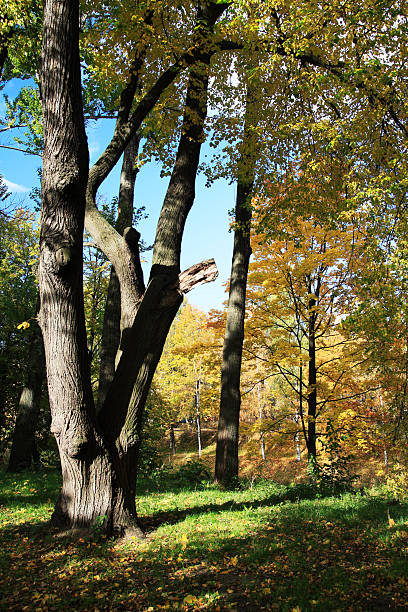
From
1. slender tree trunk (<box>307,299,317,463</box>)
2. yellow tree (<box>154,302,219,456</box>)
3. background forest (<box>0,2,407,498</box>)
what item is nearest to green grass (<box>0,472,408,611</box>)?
background forest (<box>0,2,407,498</box>)

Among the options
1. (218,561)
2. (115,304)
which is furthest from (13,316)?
(218,561)

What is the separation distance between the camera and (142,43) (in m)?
5.43

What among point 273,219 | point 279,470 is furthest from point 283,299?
point 279,470

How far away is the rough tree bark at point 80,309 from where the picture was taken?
397 centimetres

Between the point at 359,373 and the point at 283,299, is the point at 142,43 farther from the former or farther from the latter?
the point at 359,373

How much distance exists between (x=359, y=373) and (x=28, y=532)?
1019 centimetres

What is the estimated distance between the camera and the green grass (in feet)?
9.91

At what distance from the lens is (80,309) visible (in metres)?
4.17

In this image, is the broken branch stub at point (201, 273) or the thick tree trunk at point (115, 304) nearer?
the broken branch stub at point (201, 273)

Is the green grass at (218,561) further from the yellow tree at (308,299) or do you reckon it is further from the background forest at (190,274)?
the yellow tree at (308,299)

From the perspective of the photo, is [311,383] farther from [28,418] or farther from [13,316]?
[13,316]

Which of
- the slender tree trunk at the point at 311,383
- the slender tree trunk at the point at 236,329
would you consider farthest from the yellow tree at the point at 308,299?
the slender tree trunk at the point at 236,329

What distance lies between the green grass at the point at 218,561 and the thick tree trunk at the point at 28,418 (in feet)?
13.3

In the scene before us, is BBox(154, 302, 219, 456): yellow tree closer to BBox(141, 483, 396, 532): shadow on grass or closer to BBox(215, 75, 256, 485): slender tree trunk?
BBox(215, 75, 256, 485): slender tree trunk
